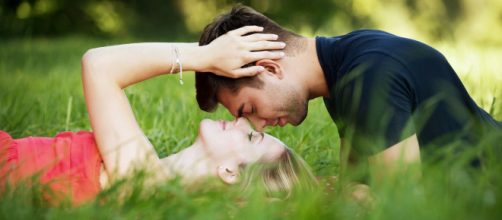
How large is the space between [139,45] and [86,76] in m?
0.26

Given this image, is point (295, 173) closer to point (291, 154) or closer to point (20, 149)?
point (291, 154)

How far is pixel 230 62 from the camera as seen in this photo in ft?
10.3

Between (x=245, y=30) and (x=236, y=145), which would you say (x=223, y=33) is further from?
(x=236, y=145)

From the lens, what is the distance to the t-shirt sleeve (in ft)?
9.02

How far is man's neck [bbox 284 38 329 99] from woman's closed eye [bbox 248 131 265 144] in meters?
0.29

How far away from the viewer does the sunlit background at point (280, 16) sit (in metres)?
16.9

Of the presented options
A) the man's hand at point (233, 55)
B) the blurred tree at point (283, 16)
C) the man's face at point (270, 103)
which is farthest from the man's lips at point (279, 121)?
the blurred tree at point (283, 16)

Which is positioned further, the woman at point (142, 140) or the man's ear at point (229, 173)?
the man's ear at point (229, 173)

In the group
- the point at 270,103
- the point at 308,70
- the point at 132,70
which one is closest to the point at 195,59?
the point at 132,70

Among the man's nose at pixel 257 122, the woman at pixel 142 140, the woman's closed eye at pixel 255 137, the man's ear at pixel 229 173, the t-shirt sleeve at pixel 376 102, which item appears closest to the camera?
the t-shirt sleeve at pixel 376 102

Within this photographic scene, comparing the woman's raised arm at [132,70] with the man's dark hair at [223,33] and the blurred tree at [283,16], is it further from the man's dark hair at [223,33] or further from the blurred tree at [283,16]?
the blurred tree at [283,16]

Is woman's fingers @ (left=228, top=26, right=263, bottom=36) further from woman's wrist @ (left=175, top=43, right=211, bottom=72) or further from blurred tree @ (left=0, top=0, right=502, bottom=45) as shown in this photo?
blurred tree @ (left=0, top=0, right=502, bottom=45)

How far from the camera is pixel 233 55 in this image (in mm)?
3125

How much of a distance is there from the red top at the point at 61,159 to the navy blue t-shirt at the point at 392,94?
1006mm
